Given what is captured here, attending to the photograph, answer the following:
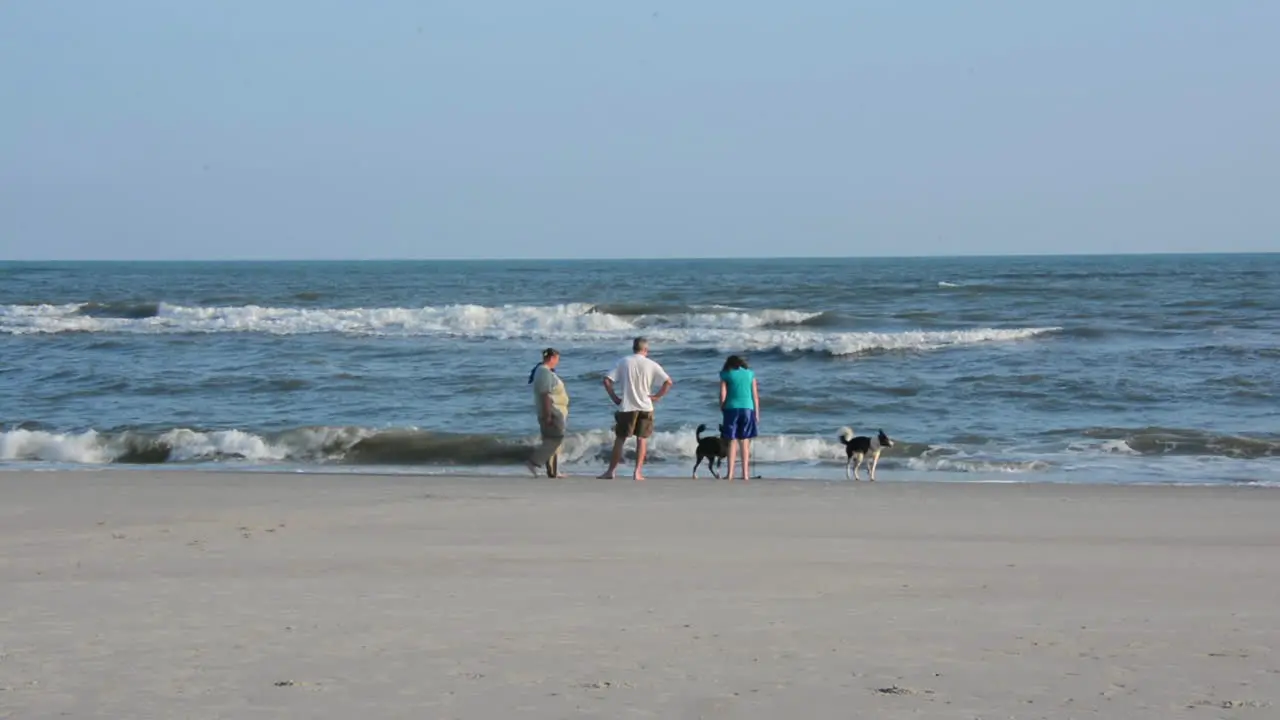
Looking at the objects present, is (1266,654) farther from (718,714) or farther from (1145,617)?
(718,714)

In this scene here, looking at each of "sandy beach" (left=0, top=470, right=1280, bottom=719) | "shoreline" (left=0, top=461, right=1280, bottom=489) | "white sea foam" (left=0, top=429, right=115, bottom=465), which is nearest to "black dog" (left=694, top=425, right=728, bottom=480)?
"shoreline" (left=0, top=461, right=1280, bottom=489)

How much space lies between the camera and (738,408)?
41.6ft

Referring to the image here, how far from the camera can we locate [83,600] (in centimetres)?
650

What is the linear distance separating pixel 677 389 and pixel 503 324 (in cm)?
1744

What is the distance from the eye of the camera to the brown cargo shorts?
12734 millimetres

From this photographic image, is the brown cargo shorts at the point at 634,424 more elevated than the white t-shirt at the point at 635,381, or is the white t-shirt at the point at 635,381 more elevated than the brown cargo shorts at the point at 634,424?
the white t-shirt at the point at 635,381

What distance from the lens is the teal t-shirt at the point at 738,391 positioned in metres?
12.7

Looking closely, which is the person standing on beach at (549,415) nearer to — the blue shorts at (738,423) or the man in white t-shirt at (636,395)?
the man in white t-shirt at (636,395)

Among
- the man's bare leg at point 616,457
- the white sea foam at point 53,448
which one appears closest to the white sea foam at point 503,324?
the white sea foam at point 53,448

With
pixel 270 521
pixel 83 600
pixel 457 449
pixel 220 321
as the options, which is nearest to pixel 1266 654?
pixel 83 600

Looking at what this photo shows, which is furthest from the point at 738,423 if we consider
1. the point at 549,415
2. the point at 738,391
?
the point at 549,415

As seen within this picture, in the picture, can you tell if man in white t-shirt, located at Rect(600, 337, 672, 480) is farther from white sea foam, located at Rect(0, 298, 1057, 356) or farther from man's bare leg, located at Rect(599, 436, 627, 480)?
white sea foam, located at Rect(0, 298, 1057, 356)

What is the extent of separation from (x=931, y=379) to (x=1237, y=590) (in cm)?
1405

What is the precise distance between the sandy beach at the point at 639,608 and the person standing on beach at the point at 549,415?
7.57 ft
